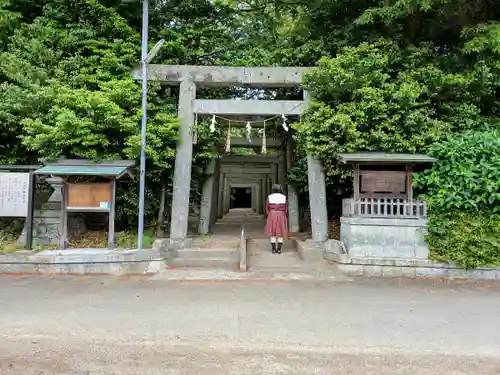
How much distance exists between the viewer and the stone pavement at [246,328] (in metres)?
3.46

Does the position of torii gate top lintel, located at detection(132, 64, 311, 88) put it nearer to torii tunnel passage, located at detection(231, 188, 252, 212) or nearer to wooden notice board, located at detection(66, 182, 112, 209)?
wooden notice board, located at detection(66, 182, 112, 209)

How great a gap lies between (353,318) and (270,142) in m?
9.69

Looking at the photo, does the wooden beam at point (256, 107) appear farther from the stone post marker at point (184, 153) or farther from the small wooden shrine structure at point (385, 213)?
the small wooden shrine structure at point (385, 213)

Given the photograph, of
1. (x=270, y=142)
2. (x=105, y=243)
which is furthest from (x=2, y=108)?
(x=270, y=142)

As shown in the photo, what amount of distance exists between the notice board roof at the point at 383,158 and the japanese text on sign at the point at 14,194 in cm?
736

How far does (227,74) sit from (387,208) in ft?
17.5

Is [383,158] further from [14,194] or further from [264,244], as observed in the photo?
[14,194]

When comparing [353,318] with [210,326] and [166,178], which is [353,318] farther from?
[166,178]

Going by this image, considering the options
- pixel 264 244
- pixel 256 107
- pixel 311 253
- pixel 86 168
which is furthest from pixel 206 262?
pixel 256 107

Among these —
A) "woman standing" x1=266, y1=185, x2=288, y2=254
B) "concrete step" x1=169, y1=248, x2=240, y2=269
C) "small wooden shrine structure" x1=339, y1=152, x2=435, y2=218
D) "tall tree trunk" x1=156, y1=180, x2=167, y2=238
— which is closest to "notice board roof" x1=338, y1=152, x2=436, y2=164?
"small wooden shrine structure" x1=339, y1=152, x2=435, y2=218

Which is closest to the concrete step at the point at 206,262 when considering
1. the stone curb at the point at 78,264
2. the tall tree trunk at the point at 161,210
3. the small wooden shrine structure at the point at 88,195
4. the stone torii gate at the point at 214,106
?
the stone curb at the point at 78,264

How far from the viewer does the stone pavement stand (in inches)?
136

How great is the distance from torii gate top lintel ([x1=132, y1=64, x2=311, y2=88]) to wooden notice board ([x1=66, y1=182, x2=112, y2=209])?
322 centimetres

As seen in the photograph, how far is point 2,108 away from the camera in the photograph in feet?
27.6
